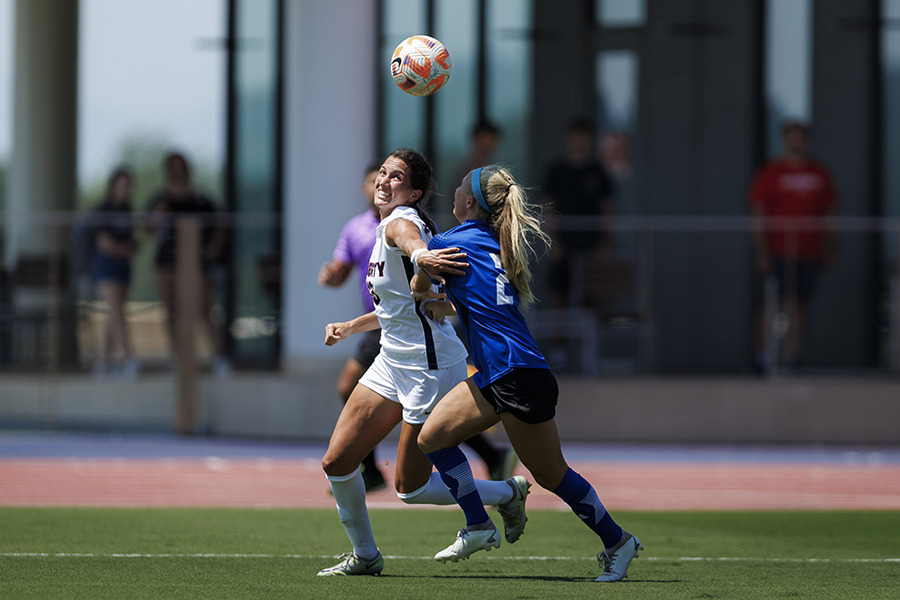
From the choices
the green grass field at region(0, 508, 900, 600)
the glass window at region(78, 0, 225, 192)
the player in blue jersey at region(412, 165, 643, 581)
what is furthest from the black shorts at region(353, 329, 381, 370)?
the glass window at region(78, 0, 225, 192)

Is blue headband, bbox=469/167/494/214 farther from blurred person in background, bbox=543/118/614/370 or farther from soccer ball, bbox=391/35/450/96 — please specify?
blurred person in background, bbox=543/118/614/370

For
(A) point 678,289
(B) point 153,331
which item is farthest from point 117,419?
(A) point 678,289

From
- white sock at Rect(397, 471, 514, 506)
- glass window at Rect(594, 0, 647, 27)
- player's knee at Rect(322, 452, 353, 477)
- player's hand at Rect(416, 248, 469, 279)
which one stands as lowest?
white sock at Rect(397, 471, 514, 506)

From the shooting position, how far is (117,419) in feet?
48.5

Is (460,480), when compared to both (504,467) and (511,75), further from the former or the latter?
(511,75)

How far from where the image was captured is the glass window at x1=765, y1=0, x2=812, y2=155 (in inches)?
695

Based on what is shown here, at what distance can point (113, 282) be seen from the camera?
47.8ft

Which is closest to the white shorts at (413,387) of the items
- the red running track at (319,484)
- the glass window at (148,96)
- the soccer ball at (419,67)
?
the soccer ball at (419,67)

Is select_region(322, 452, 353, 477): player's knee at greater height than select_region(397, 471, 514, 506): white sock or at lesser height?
greater

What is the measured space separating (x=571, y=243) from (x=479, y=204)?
8172mm

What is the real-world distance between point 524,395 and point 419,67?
1.85 metres

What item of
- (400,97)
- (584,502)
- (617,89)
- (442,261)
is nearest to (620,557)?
(584,502)

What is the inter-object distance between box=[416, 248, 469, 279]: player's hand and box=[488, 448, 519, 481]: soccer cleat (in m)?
3.30

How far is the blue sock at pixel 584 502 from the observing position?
606cm
